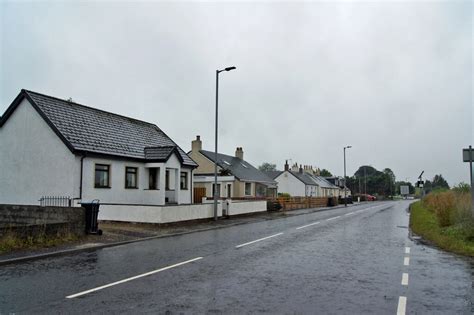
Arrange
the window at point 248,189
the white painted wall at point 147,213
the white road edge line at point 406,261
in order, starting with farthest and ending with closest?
the window at point 248,189 < the white painted wall at point 147,213 < the white road edge line at point 406,261

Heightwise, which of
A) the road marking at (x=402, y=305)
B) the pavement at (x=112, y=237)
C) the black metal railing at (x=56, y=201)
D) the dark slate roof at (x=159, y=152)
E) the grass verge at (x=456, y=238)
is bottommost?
the pavement at (x=112, y=237)

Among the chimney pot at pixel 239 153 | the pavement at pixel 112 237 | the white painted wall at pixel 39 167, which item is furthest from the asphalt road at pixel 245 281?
the chimney pot at pixel 239 153

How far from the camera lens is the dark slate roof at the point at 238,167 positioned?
49.6 m

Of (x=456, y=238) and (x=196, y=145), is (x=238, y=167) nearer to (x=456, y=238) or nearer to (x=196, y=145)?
(x=196, y=145)

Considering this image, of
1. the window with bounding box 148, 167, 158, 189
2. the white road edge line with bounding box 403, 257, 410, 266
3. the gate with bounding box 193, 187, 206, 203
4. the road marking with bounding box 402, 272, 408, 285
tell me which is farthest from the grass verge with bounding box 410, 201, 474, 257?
the gate with bounding box 193, 187, 206, 203

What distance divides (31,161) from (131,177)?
5880 millimetres

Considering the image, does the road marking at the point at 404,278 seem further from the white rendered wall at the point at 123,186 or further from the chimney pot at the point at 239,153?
the chimney pot at the point at 239,153

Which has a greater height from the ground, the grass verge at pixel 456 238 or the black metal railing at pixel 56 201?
the black metal railing at pixel 56 201

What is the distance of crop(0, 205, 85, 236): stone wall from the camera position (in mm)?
13248

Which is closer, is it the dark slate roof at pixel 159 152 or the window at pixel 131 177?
the window at pixel 131 177

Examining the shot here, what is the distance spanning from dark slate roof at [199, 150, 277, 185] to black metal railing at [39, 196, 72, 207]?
27000mm

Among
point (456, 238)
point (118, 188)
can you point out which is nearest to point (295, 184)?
point (118, 188)

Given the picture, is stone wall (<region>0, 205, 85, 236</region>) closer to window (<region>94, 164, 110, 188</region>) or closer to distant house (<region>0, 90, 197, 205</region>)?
distant house (<region>0, 90, 197, 205</region>)

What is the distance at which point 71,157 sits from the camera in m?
21.6
